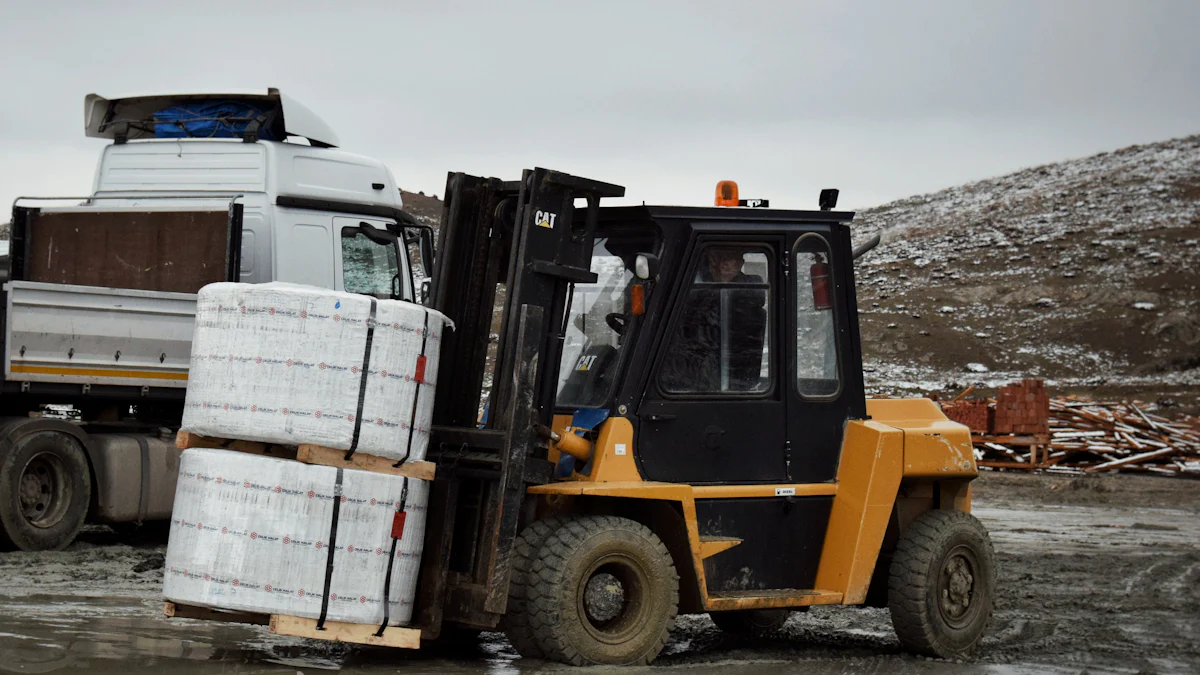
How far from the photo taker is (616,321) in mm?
7316

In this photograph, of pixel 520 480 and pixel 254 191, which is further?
pixel 254 191

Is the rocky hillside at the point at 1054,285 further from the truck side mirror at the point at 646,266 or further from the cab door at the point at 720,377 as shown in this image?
the truck side mirror at the point at 646,266

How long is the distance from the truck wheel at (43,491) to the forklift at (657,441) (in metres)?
5.16

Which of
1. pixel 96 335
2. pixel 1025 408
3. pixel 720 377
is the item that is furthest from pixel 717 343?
pixel 1025 408

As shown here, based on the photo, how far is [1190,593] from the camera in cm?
1095

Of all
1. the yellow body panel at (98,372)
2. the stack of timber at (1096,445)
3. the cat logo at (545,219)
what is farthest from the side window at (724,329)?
the stack of timber at (1096,445)

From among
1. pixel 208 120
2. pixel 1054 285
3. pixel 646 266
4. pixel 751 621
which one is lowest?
pixel 751 621

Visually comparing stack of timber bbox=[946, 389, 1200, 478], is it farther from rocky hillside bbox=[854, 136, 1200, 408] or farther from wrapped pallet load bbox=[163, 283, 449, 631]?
wrapped pallet load bbox=[163, 283, 449, 631]

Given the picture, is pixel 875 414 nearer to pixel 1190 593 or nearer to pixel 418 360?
pixel 418 360

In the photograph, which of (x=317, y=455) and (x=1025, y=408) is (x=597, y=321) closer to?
(x=317, y=455)

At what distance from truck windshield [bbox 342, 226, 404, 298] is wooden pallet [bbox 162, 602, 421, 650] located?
6.61m

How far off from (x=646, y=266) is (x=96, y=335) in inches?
249

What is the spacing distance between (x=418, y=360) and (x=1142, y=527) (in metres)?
13.3

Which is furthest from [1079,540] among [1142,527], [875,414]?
[875,414]
